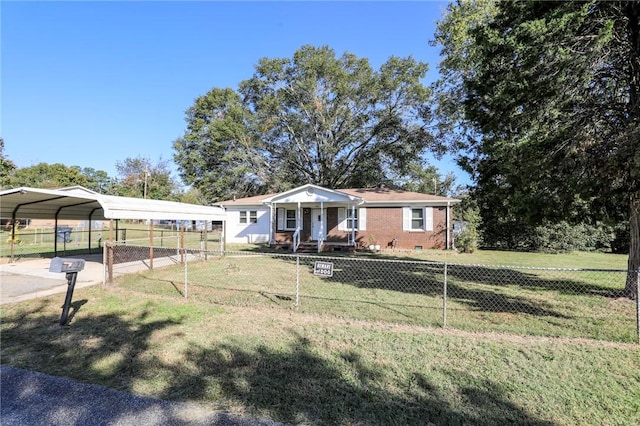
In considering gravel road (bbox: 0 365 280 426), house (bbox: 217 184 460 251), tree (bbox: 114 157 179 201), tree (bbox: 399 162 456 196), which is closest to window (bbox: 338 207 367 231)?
house (bbox: 217 184 460 251)

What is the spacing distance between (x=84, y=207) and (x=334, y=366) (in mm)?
15392

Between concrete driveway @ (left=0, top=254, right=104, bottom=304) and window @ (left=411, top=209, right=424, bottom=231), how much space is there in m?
14.9

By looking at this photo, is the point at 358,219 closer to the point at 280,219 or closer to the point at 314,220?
the point at 314,220

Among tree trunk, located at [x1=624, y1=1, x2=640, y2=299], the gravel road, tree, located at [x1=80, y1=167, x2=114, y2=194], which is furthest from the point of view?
tree, located at [x1=80, y1=167, x2=114, y2=194]

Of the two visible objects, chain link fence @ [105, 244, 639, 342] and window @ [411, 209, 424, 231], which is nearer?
chain link fence @ [105, 244, 639, 342]

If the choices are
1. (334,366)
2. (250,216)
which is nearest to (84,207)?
(250,216)

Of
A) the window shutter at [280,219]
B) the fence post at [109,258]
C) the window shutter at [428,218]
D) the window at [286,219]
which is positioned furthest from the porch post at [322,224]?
the fence post at [109,258]

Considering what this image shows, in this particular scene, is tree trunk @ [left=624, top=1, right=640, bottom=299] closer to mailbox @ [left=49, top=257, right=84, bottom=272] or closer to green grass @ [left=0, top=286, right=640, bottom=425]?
green grass @ [left=0, top=286, right=640, bottom=425]

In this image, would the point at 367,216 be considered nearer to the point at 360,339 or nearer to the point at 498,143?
the point at 498,143

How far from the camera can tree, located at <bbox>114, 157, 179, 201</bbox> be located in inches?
2047

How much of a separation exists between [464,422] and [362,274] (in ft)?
25.3

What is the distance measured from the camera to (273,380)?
3.71m

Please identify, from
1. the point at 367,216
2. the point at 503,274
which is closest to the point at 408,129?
the point at 367,216

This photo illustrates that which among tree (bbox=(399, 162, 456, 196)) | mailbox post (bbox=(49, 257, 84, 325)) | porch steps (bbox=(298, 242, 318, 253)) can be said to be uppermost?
tree (bbox=(399, 162, 456, 196))
